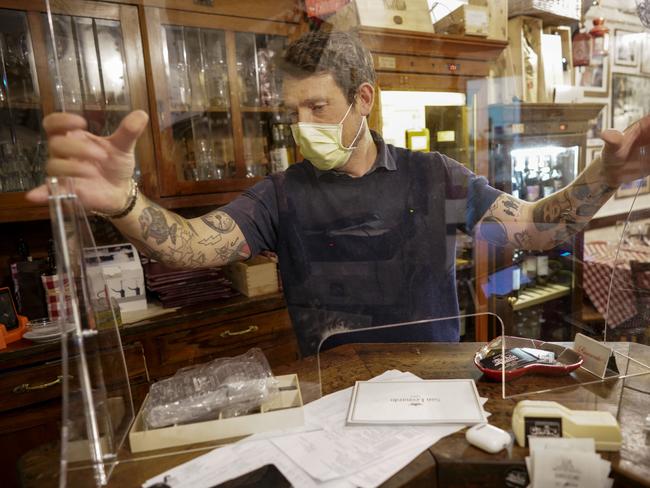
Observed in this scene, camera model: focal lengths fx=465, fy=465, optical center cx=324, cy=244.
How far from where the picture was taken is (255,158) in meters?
1.50

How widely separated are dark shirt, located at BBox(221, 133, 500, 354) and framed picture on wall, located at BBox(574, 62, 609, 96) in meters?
0.47

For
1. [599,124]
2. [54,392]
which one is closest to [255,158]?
[599,124]

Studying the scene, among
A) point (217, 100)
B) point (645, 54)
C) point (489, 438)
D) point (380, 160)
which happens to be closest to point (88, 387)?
point (489, 438)

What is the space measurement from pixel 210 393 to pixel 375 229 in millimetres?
625

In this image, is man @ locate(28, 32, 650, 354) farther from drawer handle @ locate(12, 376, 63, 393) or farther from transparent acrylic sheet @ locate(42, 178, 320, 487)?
drawer handle @ locate(12, 376, 63, 393)

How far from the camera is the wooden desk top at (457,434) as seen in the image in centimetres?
74

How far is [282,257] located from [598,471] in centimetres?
89

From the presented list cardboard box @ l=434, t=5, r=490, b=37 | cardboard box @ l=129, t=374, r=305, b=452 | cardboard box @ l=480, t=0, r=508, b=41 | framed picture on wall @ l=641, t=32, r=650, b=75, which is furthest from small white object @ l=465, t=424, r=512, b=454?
cardboard box @ l=480, t=0, r=508, b=41

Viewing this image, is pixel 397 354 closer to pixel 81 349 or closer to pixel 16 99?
pixel 81 349

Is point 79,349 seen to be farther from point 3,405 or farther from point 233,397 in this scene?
point 3,405

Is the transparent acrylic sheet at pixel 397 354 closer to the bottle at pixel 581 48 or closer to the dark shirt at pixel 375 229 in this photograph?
the dark shirt at pixel 375 229

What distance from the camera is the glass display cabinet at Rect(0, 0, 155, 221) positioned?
1.20m

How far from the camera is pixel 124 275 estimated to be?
1263mm

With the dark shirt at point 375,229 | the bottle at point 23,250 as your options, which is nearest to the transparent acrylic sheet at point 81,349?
the dark shirt at point 375,229
